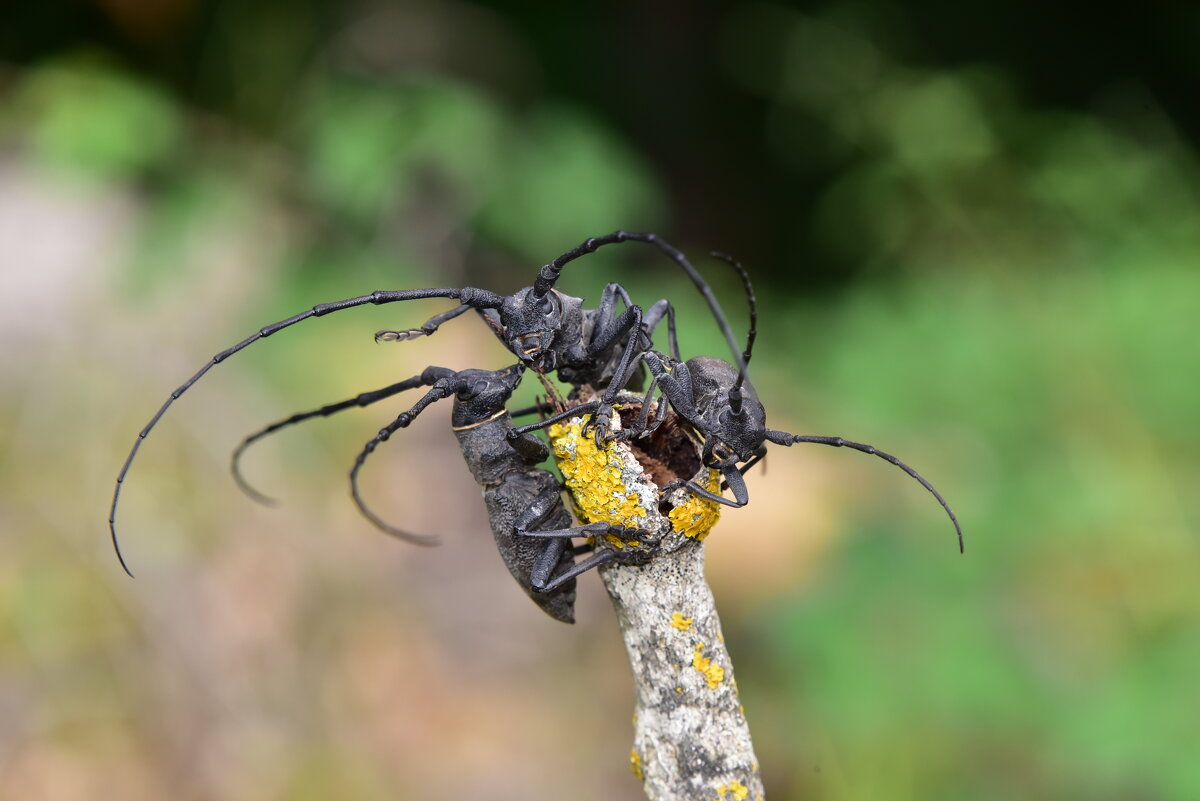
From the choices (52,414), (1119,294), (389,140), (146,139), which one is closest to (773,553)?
(1119,294)

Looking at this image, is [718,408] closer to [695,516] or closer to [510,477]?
[695,516]

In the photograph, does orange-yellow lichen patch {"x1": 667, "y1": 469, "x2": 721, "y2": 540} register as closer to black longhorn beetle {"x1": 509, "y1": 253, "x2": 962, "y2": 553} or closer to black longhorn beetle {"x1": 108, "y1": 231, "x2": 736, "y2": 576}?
black longhorn beetle {"x1": 509, "y1": 253, "x2": 962, "y2": 553}

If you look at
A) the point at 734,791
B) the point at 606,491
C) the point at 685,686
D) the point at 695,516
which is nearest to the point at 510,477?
the point at 606,491

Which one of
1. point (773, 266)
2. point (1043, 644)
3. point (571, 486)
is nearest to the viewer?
point (571, 486)

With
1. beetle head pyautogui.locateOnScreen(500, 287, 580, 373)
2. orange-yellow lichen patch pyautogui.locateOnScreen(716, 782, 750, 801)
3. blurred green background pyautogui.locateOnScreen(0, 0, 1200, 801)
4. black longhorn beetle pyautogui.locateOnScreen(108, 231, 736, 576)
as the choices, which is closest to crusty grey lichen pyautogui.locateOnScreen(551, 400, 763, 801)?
orange-yellow lichen patch pyautogui.locateOnScreen(716, 782, 750, 801)

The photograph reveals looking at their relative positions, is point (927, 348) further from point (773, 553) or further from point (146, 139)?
point (146, 139)

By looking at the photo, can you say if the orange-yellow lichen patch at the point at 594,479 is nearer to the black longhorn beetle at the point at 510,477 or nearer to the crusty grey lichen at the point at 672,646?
the crusty grey lichen at the point at 672,646
